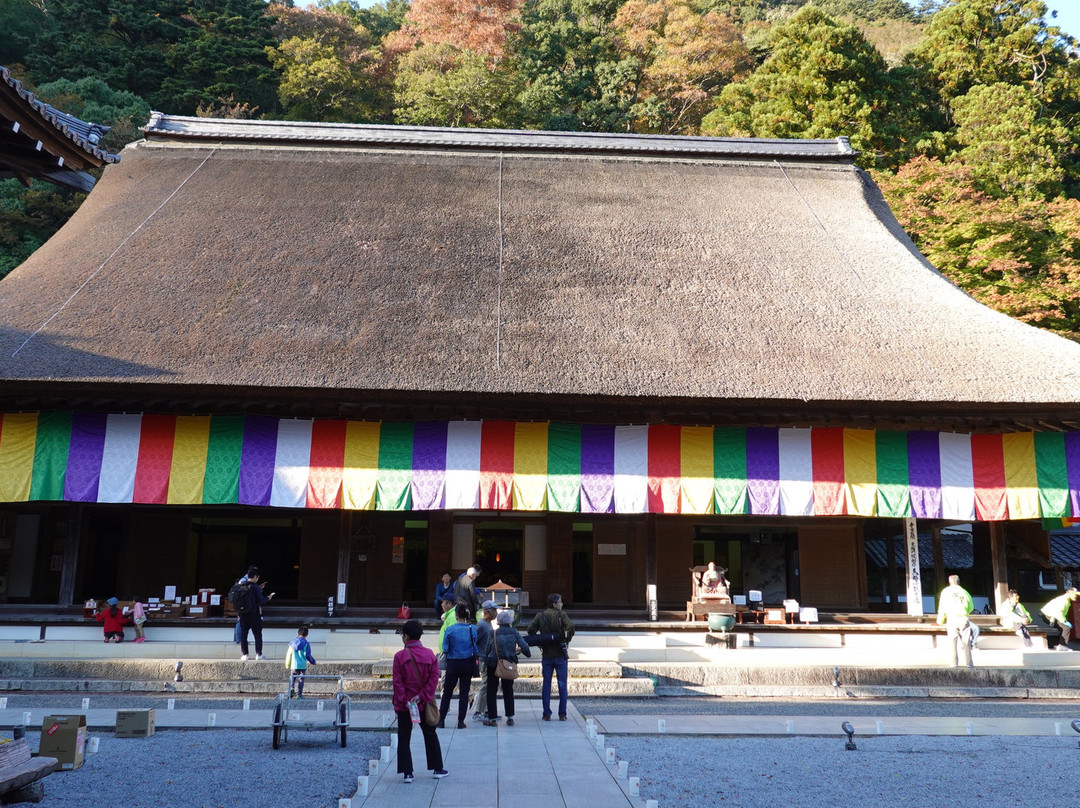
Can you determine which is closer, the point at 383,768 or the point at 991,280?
the point at 383,768

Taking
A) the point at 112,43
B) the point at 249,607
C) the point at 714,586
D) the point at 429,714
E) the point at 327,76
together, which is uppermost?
the point at 112,43

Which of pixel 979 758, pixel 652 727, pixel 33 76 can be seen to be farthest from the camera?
pixel 33 76

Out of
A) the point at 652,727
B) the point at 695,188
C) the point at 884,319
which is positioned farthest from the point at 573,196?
the point at 652,727

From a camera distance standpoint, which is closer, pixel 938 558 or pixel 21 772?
pixel 21 772

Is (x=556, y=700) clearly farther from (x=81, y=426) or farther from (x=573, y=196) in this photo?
(x=573, y=196)

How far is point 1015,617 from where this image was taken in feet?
44.3

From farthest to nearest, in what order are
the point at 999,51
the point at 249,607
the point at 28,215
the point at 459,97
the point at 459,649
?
the point at 459,97
the point at 999,51
the point at 28,215
the point at 249,607
the point at 459,649

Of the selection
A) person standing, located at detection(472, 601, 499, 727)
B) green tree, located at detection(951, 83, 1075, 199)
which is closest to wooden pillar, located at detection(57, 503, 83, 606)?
person standing, located at detection(472, 601, 499, 727)

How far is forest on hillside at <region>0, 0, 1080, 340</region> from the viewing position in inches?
958

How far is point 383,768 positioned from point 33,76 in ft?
116

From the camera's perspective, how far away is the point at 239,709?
9.72 meters

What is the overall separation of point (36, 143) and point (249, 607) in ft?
25.0

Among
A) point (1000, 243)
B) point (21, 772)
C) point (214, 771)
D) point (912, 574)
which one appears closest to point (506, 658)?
point (214, 771)

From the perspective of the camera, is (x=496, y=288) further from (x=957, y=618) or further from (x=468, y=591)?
(x=957, y=618)
